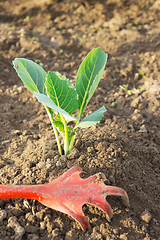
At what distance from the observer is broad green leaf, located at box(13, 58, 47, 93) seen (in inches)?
59.9

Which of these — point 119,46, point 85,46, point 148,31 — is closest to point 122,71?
point 119,46

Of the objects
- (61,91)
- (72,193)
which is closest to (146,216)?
(72,193)

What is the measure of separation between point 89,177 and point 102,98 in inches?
53.3

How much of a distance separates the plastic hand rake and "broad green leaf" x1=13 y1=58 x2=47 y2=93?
0.69 m

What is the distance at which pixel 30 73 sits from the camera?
1578 millimetres

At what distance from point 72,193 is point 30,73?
2.85ft

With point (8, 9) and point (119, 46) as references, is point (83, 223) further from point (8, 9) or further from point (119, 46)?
point (8, 9)

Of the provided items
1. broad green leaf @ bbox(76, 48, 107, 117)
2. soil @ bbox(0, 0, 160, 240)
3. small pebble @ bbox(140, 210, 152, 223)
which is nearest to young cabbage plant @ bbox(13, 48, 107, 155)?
broad green leaf @ bbox(76, 48, 107, 117)

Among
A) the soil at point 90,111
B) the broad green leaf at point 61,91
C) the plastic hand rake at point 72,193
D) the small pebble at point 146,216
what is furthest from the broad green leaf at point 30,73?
the small pebble at point 146,216

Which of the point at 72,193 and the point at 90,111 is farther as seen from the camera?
the point at 90,111

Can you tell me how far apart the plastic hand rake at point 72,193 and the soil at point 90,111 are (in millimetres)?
80

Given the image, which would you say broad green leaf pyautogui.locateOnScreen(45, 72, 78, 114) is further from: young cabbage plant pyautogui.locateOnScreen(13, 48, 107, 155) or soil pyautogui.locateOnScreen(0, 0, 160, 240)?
soil pyautogui.locateOnScreen(0, 0, 160, 240)

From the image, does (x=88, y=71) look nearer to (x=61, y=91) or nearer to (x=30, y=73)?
(x=61, y=91)

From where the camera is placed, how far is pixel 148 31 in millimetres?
3578
